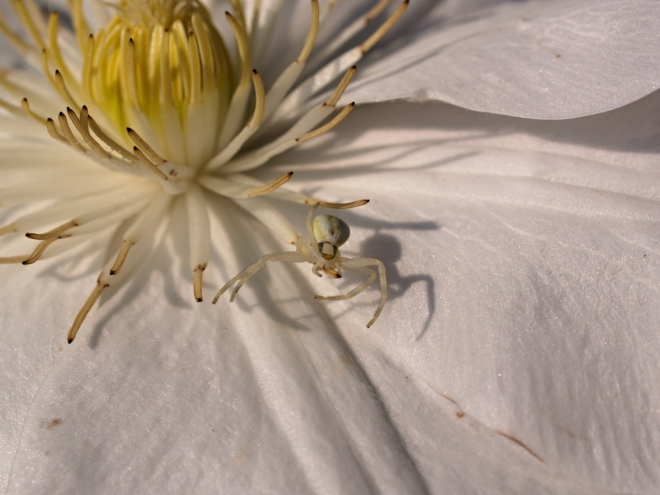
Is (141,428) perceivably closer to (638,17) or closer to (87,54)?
(87,54)

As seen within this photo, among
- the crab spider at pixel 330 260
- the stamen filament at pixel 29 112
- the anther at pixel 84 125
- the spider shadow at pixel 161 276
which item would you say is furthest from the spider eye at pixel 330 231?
the stamen filament at pixel 29 112

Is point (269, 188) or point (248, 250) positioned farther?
point (248, 250)

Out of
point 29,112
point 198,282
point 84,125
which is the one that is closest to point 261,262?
point 198,282

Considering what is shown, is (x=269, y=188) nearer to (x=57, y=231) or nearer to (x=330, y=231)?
(x=330, y=231)

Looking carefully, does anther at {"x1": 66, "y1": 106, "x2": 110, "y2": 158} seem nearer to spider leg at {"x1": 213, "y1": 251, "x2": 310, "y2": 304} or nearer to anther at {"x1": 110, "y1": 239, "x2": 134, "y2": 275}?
anther at {"x1": 110, "y1": 239, "x2": 134, "y2": 275}

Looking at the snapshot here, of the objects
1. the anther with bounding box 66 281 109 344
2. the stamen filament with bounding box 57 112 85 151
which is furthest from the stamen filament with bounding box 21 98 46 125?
the anther with bounding box 66 281 109 344

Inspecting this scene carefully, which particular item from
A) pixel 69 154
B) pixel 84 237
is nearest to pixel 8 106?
pixel 69 154
